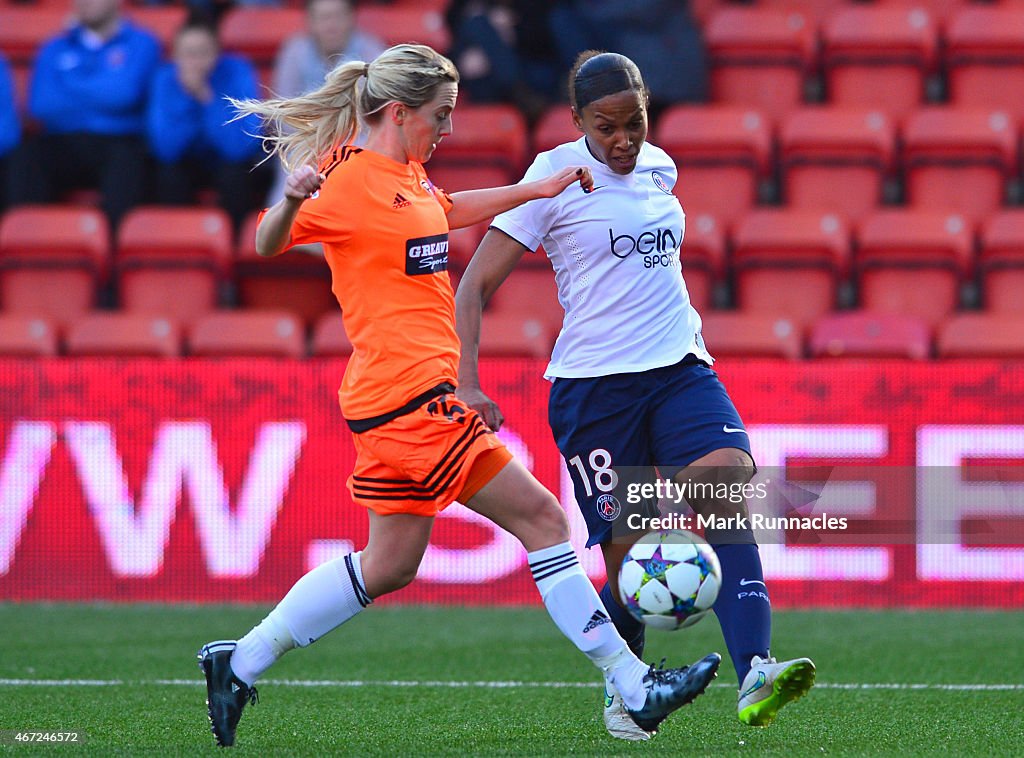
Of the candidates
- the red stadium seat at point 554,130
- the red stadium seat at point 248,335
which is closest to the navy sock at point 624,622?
the red stadium seat at point 248,335

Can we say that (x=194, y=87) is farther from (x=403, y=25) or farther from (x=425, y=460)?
(x=425, y=460)

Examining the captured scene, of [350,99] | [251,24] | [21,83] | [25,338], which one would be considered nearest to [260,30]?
[251,24]

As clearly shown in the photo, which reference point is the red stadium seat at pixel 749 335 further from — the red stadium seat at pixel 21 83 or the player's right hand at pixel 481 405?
the red stadium seat at pixel 21 83

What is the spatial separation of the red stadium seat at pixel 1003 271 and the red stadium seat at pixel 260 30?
15.8 feet

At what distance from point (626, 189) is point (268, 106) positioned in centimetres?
111

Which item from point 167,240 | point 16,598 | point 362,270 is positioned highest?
point 362,270

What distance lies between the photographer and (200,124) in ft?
32.2

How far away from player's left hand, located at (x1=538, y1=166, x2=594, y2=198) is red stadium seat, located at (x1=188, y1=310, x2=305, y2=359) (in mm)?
4324

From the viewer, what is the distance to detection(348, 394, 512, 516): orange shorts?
441 centimetres

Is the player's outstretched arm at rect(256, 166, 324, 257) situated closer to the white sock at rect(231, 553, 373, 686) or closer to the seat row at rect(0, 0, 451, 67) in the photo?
the white sock at rect(231, 553, 373, 686)

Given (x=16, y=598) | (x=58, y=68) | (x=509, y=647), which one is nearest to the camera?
(x=509, y=647)

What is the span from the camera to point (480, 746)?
15.1ft

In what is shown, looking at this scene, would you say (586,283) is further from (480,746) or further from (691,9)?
(691,9)

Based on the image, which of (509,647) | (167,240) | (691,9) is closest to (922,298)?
(691,9)
